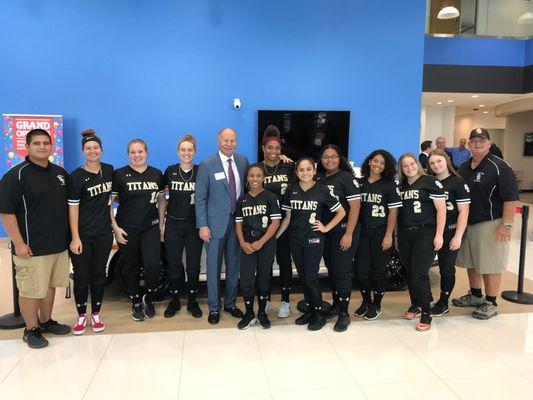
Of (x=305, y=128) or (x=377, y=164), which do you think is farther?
(x=305, y=128)

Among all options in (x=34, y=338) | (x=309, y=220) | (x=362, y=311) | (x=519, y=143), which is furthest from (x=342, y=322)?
(x=519, y=143)

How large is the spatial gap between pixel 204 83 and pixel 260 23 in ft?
3.77

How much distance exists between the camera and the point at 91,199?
9.55 feet

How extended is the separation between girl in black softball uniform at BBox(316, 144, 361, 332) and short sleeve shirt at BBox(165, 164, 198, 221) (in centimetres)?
101

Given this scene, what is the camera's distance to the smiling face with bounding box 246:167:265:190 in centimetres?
296

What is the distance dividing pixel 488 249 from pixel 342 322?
53.6 inches

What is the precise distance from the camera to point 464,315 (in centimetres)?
340

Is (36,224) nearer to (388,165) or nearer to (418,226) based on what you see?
(388,165)

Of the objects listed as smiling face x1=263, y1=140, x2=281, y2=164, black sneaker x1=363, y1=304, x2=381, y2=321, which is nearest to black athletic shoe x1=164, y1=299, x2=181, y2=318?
smiling face x1=263, y1=140, x2=281, y2=164

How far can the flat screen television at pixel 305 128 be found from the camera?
18.8 feet

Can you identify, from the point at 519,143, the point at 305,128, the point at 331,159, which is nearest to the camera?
the point at 331,159

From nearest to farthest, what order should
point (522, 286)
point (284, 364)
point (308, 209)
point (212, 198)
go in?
point (284, 364), point (308, 209), point (212, 198), point (522, 286)

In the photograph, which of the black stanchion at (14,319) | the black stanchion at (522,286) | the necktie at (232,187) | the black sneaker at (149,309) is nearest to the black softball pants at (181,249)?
the black sneaker at (149,309)

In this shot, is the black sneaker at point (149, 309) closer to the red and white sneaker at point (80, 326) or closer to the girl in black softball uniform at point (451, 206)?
the red and white sneaker at point (80, 326)
